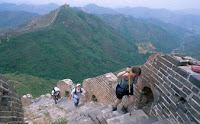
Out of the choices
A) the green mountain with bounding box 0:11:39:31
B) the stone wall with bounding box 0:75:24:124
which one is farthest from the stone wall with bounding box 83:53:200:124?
the green mountain with bounding box 0:11:39:31

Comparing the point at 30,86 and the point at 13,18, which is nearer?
the point at 30,86

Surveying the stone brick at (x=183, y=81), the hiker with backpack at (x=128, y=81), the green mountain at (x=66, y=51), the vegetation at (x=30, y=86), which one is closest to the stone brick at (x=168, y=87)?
the stone brick at (x=183, y=81)

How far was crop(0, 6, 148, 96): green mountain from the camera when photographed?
4116 cm

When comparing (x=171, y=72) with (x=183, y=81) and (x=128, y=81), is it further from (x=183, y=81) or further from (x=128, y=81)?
(x=128, y=81)

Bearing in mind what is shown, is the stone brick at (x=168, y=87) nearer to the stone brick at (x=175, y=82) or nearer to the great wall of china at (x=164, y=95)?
the great wall of china at (x=164, y=95)

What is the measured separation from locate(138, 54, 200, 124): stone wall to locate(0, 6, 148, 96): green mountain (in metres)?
34.2

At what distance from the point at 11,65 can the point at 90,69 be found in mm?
15587

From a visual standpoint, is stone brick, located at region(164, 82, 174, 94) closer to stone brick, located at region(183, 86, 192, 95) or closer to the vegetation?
stone brick, located at region(183, 86, 192, 95)

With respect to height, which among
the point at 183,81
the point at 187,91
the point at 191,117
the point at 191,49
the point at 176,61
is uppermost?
the point at 176,61

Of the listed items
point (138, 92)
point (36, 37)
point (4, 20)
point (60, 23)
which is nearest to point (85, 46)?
point (60, 23)

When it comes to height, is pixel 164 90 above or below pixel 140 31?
above

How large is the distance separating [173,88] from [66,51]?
157 ft

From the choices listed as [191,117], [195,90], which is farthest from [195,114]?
[195,90]

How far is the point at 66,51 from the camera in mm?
51062
